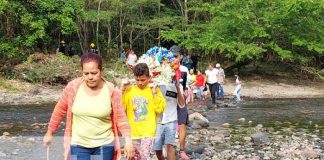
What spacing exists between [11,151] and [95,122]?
6.39m

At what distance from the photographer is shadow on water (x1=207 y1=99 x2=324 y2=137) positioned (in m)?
16.5

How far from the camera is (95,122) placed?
4.91 metres

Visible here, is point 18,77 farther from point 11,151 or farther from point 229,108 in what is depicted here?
point 11,151

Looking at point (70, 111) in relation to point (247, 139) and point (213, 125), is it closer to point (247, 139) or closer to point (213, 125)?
point (247, 139)

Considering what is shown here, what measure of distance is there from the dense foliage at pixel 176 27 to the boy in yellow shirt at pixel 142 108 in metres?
20.8

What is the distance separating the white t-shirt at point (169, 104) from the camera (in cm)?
765

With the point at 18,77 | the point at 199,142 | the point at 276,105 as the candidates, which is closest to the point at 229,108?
the point at 276,105

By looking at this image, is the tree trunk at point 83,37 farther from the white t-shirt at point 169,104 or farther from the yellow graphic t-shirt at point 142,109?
the yellow graphic t-shirt at point 142,109

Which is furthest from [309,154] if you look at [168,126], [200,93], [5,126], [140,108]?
[200,93]

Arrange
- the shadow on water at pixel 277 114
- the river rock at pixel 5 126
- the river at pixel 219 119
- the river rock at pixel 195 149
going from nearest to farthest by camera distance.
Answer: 1. the river rock at pixel 195 149
2. the river at pixel 219 119
3. the river rock at pixel 5 126
4. the shadow on water at pixel 277 114

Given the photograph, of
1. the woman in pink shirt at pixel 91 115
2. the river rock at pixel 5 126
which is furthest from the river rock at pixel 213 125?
the woman in pink shirt at pixel 91 115

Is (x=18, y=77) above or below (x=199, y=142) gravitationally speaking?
above

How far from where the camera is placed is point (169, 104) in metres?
7.89

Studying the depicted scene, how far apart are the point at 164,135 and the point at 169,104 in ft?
1.65
